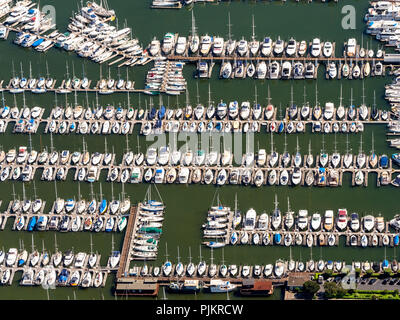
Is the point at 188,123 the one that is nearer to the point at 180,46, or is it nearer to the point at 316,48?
the point at 180,46

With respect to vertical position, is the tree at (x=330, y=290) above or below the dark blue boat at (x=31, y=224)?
below

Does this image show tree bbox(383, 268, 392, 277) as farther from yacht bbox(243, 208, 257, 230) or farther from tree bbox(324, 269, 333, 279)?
yacht bbox(243, 208, 257, 230)

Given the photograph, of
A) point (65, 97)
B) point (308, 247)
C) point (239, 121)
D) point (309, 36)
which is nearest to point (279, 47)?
point (309, 36)

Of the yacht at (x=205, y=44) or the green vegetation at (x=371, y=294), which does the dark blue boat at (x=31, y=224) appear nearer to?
the green vegetation at (x=371, y=294)

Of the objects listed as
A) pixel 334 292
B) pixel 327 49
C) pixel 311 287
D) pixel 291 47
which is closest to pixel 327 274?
pixel 311 287

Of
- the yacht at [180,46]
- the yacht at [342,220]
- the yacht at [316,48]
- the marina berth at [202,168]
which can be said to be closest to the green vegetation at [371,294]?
the yacht at [342,220]

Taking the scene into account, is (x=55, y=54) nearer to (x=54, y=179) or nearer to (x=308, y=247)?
(x=54, y=179)
